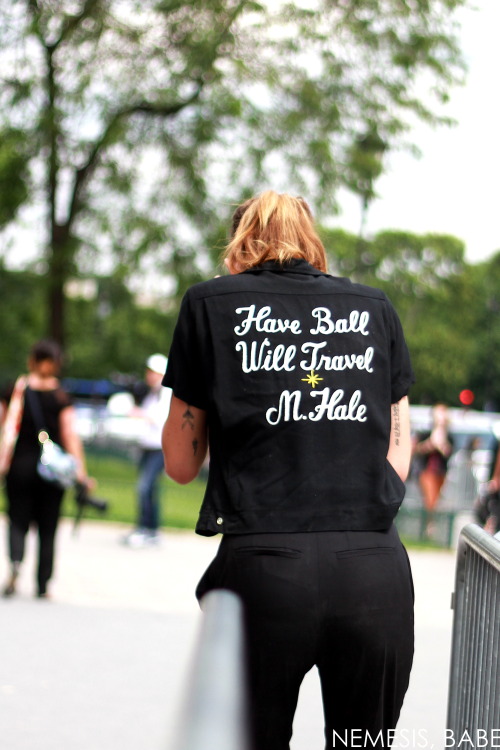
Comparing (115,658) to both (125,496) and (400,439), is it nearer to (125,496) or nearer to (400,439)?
(400,439)

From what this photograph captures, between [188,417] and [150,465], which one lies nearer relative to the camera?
[188,417]

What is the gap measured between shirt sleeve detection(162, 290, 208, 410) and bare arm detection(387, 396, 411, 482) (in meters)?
0.48

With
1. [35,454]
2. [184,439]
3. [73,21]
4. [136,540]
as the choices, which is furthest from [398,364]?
[73,21]

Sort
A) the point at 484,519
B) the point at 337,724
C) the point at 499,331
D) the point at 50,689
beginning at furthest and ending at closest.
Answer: the point at 499,331 < the point at 484,519 < the point at 50,689 < the point at 337,724

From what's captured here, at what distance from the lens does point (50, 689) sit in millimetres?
5504

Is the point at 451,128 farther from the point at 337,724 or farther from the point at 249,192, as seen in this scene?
the point at 337,724

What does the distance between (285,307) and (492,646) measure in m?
1.02

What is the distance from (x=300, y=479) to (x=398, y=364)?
1.39 ft

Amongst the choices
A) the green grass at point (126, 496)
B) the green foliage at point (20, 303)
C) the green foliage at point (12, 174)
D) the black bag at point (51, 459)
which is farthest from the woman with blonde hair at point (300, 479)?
the green foliage at point (20, 303)

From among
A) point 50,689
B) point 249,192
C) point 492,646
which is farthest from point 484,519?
point 249,192

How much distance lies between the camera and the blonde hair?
108 inches

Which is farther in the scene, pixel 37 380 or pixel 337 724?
pixel 37 380

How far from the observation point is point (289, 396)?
2.57 meters

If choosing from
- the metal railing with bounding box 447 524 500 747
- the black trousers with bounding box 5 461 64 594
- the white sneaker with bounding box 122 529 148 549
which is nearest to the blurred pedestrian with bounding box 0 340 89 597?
the black trousers with bounding box 5 461 64 594
